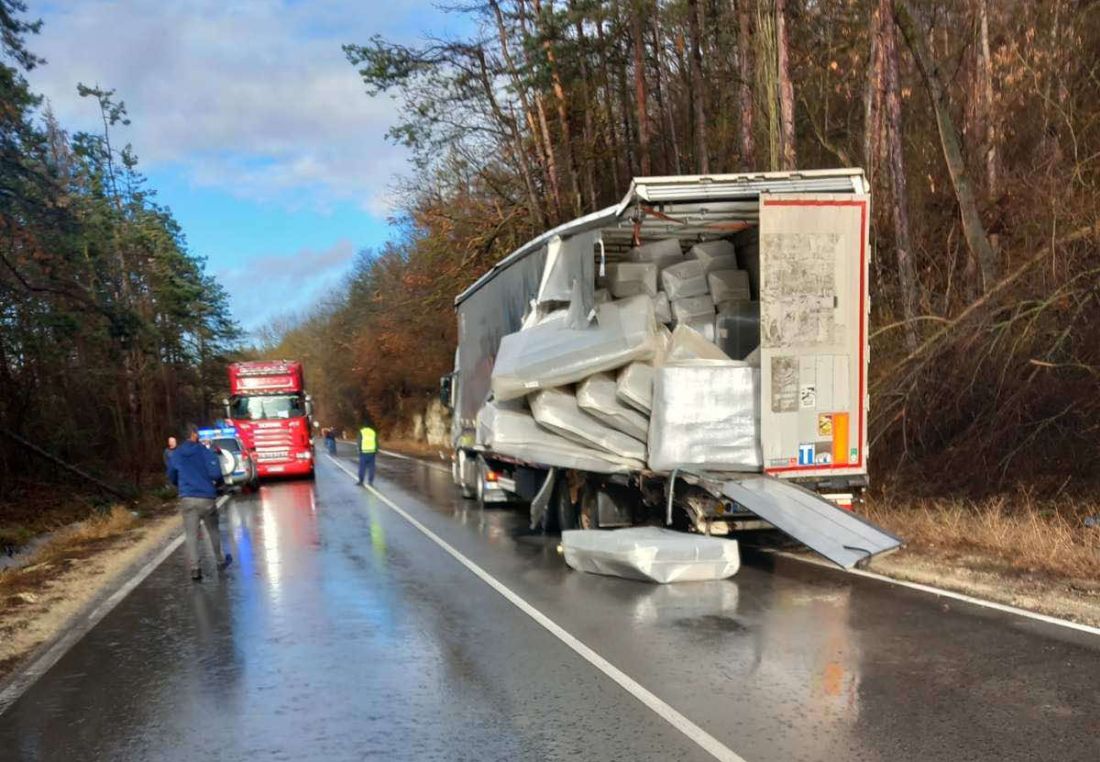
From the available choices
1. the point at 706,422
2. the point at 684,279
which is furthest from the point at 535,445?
the point at 684,279

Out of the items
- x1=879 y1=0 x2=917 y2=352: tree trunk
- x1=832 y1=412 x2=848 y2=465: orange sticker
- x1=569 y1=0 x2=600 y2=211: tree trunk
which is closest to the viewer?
x1=832 y1=412 x2=848 y2=465: orange sticker

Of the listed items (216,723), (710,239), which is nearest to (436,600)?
(216,723)

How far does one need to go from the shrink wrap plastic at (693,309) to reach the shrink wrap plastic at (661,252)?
59cm

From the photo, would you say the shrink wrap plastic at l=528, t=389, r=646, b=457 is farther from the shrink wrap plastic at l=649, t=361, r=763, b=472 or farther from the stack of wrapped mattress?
the shrink wrap plastic at l=649, t=361, r=763, b=472

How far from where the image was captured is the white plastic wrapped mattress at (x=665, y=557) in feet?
29.9

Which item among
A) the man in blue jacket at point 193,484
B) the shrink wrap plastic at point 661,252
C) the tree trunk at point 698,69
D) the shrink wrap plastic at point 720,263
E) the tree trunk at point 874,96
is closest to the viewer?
the man in blue jacket at point 193,484

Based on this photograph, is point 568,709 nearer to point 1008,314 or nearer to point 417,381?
point 1008,314

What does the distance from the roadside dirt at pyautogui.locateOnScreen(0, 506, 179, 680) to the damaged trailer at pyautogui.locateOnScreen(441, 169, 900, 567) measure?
4915 millimetres

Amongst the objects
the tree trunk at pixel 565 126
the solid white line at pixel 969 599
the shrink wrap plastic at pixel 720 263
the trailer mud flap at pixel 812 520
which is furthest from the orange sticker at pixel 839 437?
the tree trunk at pixel 565 126

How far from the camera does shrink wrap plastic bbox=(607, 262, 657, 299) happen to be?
11.5 meters

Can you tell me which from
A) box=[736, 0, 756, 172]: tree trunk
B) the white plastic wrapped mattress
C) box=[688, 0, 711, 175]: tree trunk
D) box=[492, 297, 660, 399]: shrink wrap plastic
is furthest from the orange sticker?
box=[688, 0, 711, 175]: tree trunk

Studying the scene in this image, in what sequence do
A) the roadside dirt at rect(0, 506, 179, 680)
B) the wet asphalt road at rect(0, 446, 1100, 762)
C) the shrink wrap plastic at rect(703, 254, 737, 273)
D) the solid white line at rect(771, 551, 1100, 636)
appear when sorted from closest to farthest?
the wet asphalt road at rect(0, 446, 1100, 762), the solid white line at rect(771, 551, 1100, 636), the roadside dirt at rect(0, 506, 179, 680), the shrink wrap plastic at rect(703, 254, 737, 273)

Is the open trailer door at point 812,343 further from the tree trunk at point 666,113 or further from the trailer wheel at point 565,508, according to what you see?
the tree trunk at point 666,113

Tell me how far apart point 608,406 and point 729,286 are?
6.95 ft
